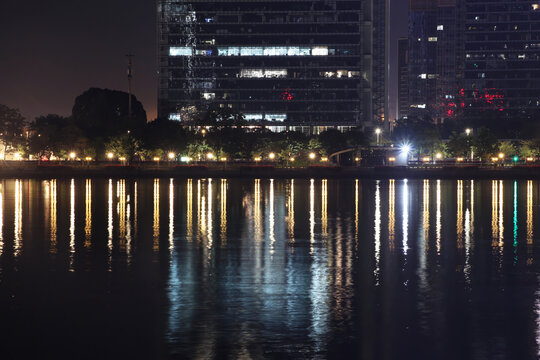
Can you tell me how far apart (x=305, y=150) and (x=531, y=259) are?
13909cm

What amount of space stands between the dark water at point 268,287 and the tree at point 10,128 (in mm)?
107758

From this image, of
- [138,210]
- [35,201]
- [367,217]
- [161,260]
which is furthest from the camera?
[35,201]

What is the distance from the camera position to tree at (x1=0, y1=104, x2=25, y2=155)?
139400 millimetres

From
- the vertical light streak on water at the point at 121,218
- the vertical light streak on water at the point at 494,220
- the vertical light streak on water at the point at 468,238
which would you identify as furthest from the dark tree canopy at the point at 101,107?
the vertical light streak on water at the point at 468,238

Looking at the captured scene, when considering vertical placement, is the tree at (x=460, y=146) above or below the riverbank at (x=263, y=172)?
above

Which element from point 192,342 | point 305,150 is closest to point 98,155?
point 305,150

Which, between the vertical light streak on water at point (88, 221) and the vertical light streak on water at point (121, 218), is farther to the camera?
the vertical light streak on water at point (88, 221)

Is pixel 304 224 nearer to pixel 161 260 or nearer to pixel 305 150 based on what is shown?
pixel 161 260

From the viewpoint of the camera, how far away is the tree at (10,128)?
457 feet

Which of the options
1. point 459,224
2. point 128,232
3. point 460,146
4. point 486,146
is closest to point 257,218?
point 128,232

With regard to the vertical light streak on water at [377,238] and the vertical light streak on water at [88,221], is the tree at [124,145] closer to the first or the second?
the vertical light streak on water at [88,221]

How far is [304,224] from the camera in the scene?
3534 centimetres

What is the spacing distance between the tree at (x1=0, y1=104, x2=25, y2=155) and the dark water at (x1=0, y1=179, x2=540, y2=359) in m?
108

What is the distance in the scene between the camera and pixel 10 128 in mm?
140375
